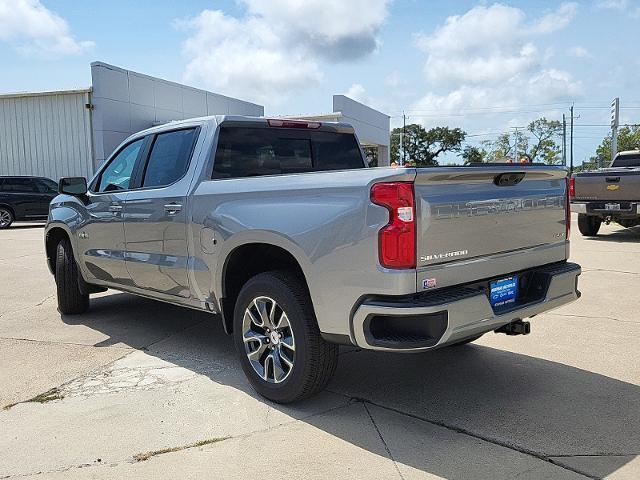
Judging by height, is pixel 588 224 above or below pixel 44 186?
below

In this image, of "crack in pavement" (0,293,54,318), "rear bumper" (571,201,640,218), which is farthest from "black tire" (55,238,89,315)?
"rear bumper" (571,201,640,218)

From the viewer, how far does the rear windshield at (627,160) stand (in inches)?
587

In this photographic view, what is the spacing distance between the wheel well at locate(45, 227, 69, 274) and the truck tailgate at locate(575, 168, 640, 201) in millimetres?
10048

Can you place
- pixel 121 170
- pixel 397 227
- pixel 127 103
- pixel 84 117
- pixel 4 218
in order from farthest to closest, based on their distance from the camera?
pixel 127 103
pixel 84 117
pixel 4 218
pixel 121 170
pixel 397 227

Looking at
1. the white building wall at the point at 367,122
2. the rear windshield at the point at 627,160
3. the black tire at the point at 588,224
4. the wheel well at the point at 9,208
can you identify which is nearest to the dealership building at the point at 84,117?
the white building wall at the point at 367,122

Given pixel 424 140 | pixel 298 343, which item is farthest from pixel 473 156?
pixel 424 140

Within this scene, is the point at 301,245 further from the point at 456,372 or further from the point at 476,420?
the point at 456,372

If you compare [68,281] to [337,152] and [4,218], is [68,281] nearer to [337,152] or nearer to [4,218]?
[337,152]

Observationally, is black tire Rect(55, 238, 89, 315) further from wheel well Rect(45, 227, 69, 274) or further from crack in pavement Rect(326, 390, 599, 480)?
crack in pavement Rect(326, 390, 599, 480)

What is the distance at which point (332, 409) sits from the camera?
3.80 meters

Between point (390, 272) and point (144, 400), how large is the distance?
199cm

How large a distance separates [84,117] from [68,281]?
58.4 ft

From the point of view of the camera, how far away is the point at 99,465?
10.2 ft

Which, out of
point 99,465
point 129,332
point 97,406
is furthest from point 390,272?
point 129,332
